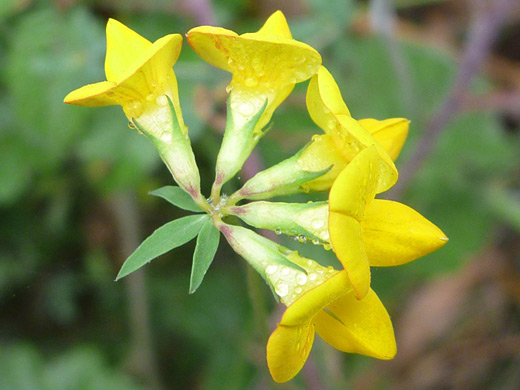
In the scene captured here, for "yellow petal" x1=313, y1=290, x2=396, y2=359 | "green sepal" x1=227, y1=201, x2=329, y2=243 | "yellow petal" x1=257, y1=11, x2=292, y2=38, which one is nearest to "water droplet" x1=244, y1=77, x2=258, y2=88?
"yellow petal" x1=257, y1=11, x2=292, y2=38

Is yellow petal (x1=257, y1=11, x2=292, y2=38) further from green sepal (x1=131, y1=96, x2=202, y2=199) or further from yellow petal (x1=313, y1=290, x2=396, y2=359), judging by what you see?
yellow petal (x1=313, y1=290, x2=396, y2=359)

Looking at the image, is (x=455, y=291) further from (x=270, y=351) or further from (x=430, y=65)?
(x=270, y=351)

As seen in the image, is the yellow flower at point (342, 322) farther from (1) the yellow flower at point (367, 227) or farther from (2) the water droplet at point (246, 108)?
(2) the water droplet at point (246, 108)

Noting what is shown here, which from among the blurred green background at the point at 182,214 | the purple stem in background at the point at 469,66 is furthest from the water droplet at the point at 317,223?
the purple stem in background at the point at 469,66

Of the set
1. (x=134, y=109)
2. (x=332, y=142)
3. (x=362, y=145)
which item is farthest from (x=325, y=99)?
(x=134, y=109)

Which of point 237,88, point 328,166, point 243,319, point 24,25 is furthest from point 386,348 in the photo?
point 24,25
